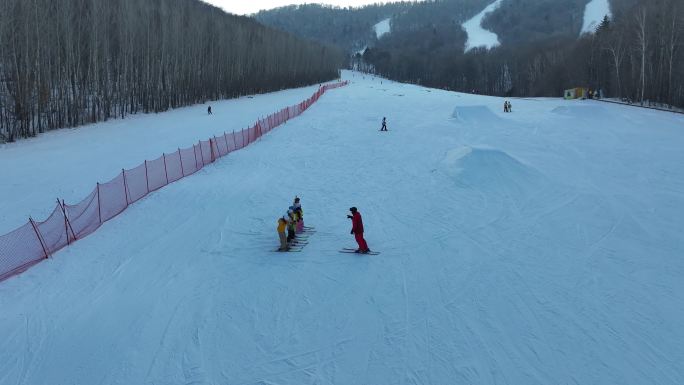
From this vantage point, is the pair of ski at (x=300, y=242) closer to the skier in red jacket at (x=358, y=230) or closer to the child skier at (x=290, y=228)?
the child skier at (x=290, y=228)

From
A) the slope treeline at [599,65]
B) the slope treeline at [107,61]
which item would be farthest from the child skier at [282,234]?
the slope treeline at [599,65]

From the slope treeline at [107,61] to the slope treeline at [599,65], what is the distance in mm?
51963

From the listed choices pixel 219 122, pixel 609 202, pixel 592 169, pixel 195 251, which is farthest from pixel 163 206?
pixel 219 122

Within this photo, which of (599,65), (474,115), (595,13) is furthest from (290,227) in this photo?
(595,13)

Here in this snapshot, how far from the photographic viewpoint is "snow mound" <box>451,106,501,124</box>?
3928cm

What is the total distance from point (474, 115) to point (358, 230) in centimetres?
3066

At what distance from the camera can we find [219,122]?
4150 centimetres

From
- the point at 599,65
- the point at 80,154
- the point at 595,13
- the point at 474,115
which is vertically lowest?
the point at 80,154

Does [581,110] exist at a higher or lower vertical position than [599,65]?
lower

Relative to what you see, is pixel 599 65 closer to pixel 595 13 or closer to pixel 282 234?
pixel 282 234

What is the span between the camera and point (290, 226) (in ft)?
45.7

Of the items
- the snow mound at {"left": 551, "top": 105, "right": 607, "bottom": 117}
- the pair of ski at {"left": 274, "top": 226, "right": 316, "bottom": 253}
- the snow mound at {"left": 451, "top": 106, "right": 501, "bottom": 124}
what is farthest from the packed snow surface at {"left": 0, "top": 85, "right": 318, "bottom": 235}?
the snow mound at {"left": 551, "top": 105, "right": 607, "bottom": 117}

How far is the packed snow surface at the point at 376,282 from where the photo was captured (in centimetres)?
809

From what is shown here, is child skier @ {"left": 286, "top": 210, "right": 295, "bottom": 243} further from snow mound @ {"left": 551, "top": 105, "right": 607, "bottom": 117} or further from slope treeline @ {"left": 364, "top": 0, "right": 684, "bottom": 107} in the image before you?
slope treeline @ {"left": 364, "top": 0, "right": 684, "bottom": 107}
